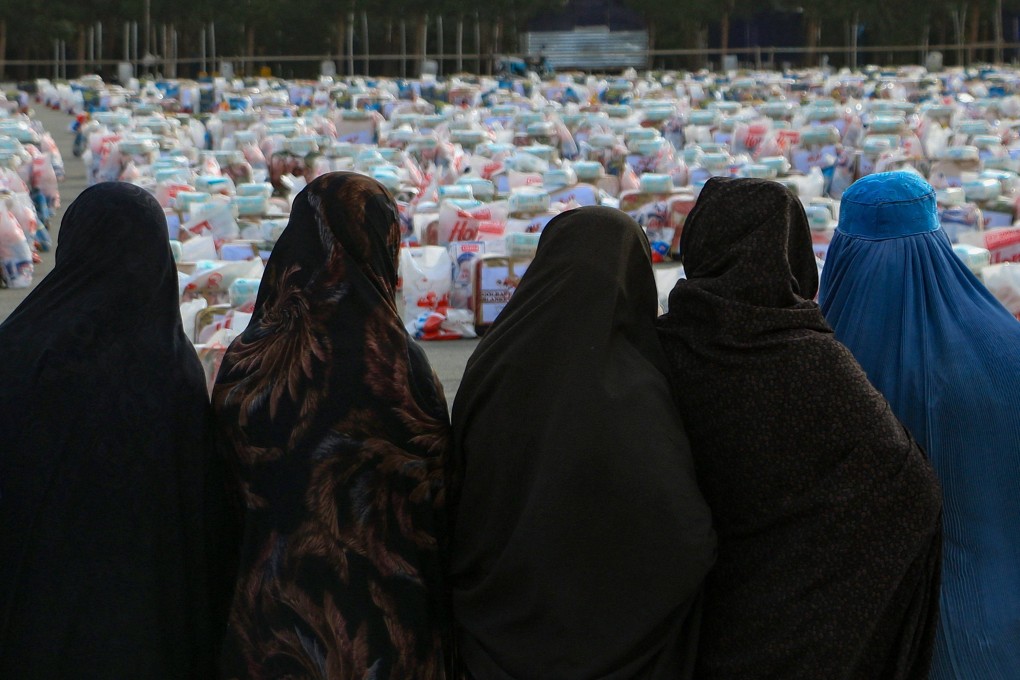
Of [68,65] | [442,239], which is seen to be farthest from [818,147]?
[68,65]

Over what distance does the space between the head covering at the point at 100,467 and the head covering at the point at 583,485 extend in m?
0.48

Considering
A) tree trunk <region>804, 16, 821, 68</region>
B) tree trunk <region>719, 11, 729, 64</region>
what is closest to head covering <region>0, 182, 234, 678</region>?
tree trunk <region>804, 16, 821, 68</region>

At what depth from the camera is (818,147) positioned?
1175cm

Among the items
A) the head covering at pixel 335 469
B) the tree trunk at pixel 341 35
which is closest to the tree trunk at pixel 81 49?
the tree trunk at pixel 341 35

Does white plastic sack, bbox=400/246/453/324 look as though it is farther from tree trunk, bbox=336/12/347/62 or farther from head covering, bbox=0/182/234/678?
tree trunk, bbox=336/12/347/62

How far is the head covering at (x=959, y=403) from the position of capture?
2.17 metres

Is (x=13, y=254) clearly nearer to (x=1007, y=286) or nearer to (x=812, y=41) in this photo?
(x=1007, y=286)

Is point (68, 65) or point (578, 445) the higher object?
point (68, 65)

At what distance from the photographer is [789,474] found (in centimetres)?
204

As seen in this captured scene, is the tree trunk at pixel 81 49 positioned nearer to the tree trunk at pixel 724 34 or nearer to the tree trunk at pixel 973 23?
the tree trunk at pixel 724 34

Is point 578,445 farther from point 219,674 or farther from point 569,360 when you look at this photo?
point 219,674

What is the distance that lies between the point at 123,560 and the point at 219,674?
0.25 meters

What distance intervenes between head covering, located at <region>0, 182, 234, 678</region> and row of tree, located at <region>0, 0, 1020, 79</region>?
37013mm

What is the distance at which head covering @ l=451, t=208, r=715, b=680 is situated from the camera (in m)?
2.03
